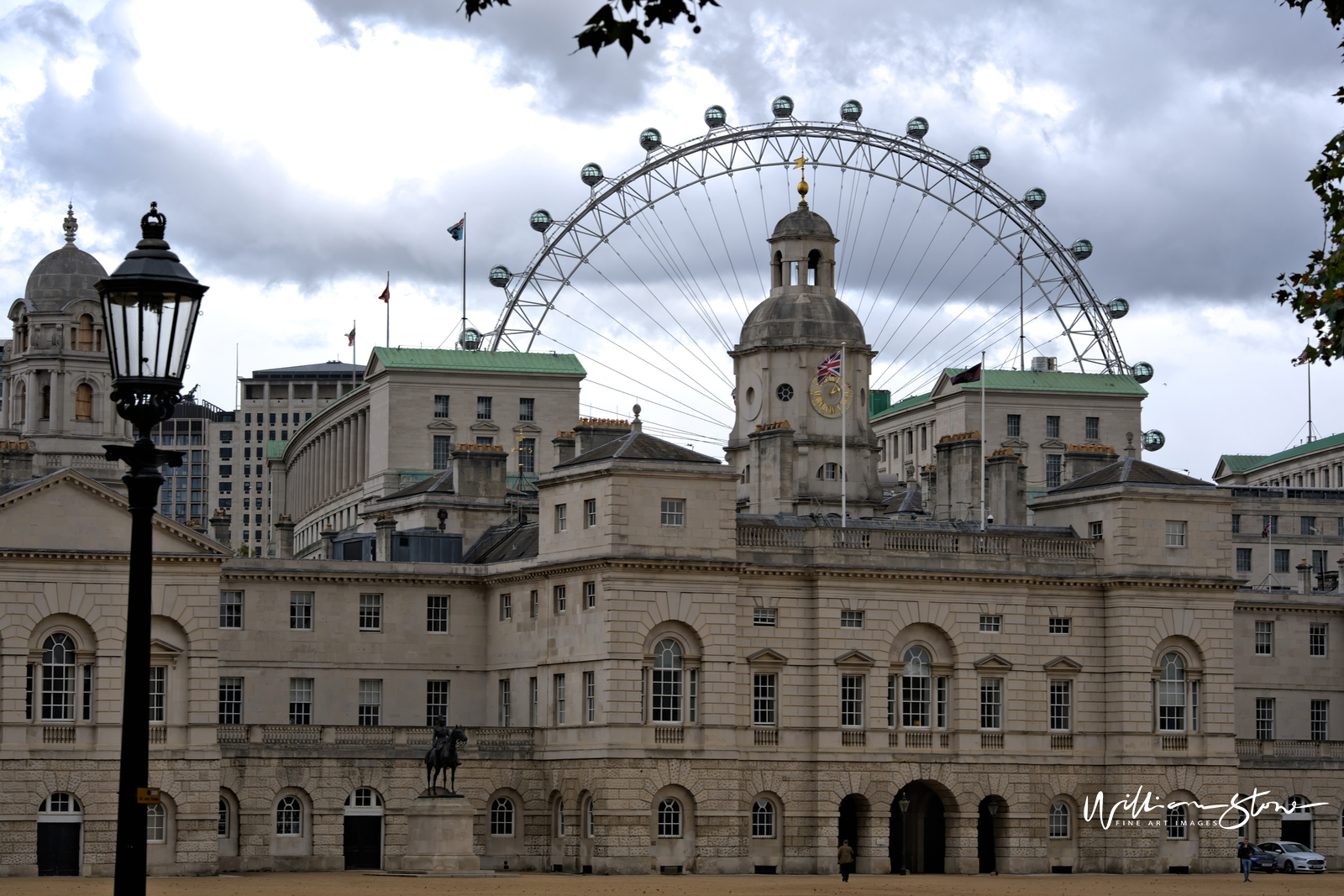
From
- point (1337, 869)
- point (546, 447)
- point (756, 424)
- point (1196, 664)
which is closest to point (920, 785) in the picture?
point (1196, 664)

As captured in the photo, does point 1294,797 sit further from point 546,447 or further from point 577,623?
point 546,447

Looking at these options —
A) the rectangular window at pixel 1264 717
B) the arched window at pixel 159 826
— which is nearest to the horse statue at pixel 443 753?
the arched window at pixel 159 826

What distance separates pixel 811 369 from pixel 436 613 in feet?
89.0

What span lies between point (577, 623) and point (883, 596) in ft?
38.5

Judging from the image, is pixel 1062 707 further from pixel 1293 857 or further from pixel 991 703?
pixel 1293 857

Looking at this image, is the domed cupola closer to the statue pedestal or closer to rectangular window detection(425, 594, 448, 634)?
rectangular window detection(425, 594, 448, 634)

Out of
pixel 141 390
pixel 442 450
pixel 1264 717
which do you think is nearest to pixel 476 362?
pixel 442 450

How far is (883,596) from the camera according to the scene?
9325 cm

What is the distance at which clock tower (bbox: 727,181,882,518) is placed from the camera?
4569 inches

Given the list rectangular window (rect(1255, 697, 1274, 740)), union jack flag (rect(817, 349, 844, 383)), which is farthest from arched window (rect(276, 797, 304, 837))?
rectangular window (rect(1255, 697, 1274, 740))

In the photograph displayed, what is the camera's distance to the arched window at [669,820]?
88688mm

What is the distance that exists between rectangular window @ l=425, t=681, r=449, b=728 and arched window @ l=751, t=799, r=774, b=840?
43.1 feet

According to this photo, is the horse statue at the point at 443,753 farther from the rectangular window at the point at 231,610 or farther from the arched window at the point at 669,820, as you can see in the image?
the rectangular window at the point at 231,610

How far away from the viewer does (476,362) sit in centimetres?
15050
